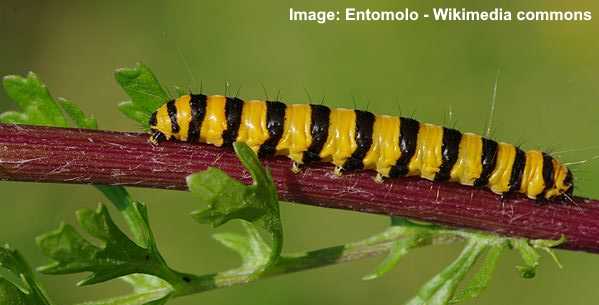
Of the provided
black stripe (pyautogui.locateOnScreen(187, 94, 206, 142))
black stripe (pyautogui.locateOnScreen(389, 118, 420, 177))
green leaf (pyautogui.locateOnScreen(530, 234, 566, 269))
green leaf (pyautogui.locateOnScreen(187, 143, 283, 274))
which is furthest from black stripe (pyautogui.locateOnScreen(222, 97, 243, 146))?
green leaf (pyautogui.locateOnScreen(530, 234, 566, 269))

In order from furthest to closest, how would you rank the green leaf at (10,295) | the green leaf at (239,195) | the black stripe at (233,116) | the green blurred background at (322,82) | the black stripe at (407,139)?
the green blurred background at (322,82), the black stripe at (407,139), the black stripe at (233,116), the green leaf at (10,295), the green leaf at (239,195)

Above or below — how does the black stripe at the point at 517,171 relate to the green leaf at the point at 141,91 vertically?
below

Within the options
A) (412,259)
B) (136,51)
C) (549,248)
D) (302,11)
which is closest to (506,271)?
(412,259)

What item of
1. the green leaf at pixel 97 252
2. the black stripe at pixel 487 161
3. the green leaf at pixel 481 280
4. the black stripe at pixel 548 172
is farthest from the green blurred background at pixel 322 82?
the green leaf at pixel 97 252

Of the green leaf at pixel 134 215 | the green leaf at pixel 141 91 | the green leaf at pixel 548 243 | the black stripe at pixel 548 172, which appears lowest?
the green leaf at pixel 548 243

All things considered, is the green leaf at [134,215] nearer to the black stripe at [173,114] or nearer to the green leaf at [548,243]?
the black stripe at [173,114]

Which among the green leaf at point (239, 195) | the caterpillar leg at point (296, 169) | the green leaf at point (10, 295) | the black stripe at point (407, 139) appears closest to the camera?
the green leaf at point (239, 195)

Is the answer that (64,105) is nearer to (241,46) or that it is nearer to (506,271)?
(506,271)
